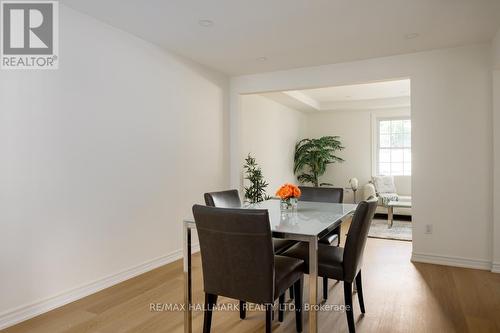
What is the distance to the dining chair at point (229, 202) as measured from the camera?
274 centimetres

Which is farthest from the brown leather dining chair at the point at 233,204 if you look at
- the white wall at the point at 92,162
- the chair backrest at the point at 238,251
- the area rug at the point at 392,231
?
the area rug at the point at 392,231

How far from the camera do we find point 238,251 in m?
1.78

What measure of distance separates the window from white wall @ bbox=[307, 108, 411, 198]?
0.62 feet

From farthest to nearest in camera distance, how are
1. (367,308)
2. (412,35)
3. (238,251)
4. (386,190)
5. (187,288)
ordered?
(386,190) → (412,35) → (367,308) → (187,288) → (238,251)

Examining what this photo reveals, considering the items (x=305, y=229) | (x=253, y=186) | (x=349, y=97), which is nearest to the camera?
(x=305, y=229)

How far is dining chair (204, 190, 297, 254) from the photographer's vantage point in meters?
2.74

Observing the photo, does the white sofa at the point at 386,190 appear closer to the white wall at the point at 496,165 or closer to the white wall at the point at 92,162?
the white wall at the point at 496,165

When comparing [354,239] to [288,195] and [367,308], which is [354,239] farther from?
[367,308]

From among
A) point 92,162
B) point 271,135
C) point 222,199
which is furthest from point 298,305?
point 271,135

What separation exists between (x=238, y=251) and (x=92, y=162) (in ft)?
5.94

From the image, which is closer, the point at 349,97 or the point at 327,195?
the point at 327,195

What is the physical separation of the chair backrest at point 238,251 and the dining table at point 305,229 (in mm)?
224

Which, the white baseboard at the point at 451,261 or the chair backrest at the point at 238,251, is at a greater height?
the chair backrest at the point at 238,251

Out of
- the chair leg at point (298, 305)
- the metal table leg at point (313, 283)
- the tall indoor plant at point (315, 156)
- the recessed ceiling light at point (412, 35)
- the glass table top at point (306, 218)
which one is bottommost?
the chair leg at point (298, 305)
